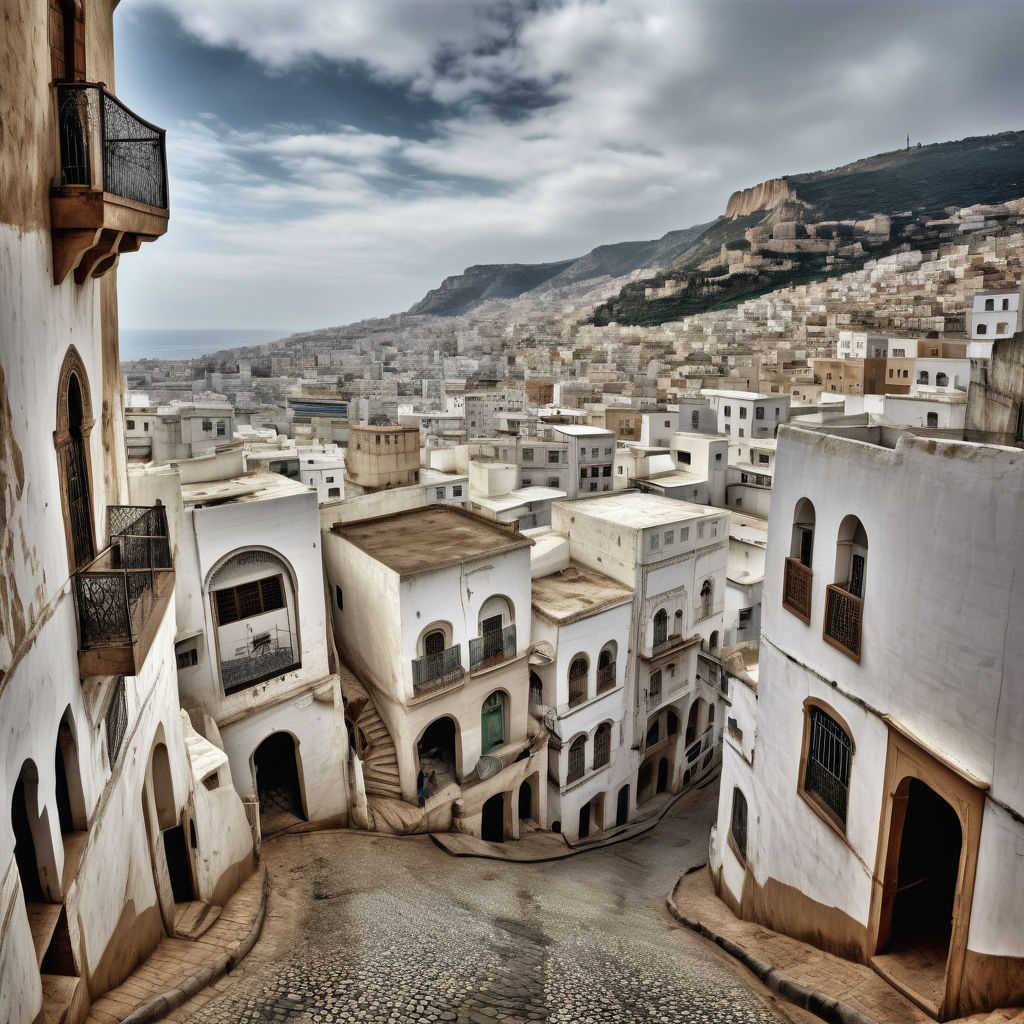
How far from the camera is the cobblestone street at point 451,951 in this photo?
A: 7.20 m

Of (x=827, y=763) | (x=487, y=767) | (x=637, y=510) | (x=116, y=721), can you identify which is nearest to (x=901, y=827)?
(x=827, y=763)

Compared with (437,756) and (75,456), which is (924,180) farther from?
(75,456)

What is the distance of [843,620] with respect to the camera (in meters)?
7.86

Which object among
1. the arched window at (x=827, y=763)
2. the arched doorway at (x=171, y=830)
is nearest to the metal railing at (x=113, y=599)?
the arched doorway at (x=171, y=830)

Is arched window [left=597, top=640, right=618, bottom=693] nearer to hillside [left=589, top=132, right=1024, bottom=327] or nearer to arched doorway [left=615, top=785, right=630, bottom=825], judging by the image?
arched doorway [left=615, top=785, right=630, bottom=825]

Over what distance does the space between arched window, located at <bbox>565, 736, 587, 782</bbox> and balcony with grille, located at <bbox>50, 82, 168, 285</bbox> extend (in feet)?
53.5

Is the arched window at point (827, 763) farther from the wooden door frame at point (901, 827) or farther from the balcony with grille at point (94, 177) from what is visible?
the balcony with grille at point (94, 177)

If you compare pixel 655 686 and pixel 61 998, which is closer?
pixel 61 998

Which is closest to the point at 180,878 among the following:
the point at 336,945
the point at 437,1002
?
the point at 336,945

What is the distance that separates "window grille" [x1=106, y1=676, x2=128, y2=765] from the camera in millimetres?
6852

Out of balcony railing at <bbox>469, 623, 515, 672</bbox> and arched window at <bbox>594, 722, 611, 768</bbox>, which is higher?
balcony railing at <bbox>469, 623, 515, 672</bbox>

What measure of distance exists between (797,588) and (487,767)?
10.0 meters

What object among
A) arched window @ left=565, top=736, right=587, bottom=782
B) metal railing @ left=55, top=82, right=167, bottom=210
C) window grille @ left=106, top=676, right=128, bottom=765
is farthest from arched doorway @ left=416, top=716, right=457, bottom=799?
metal railing @ left=55, top=82, right=167, bottom=210

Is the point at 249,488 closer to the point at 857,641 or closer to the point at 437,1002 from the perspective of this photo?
the point at 437,1002
